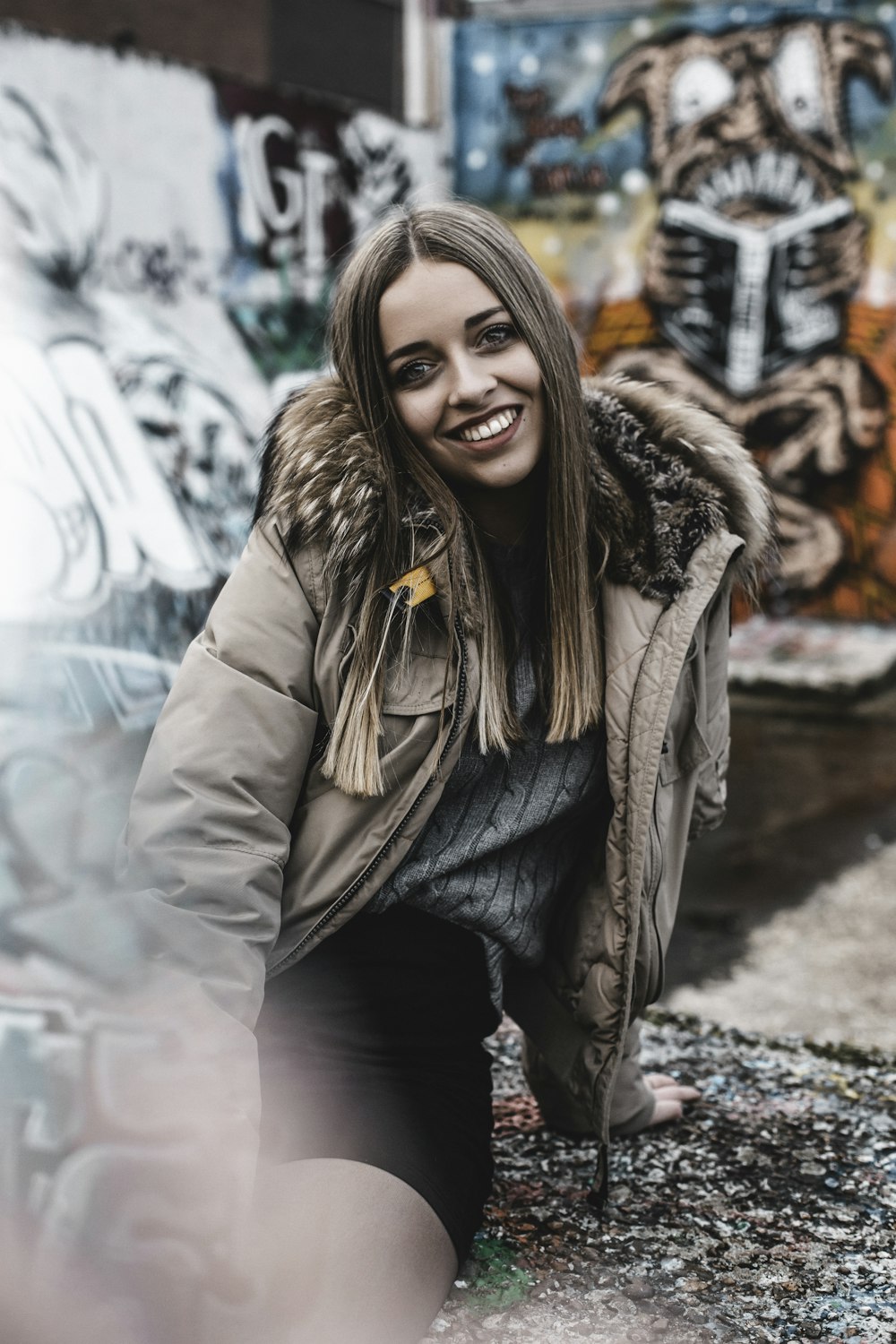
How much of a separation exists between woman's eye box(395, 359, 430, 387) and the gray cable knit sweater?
32cm

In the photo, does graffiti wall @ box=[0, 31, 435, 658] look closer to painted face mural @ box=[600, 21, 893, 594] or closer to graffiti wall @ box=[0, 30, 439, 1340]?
graffiti wall @ box=[0, 30, 439, 1340]

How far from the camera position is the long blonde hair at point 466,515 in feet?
6.35

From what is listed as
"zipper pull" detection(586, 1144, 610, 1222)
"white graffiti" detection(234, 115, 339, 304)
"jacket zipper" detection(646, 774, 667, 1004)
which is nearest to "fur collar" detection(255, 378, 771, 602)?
"jacket zipper" detection(646, 774, 667, 1004)

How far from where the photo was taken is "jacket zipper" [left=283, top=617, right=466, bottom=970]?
1964 millimetres

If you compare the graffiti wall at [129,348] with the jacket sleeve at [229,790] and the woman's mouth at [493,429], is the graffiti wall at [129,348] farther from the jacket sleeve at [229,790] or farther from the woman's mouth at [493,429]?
the woman's mouth at [493,429]

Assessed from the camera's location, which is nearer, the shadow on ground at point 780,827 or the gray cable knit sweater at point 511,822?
the gray cable knit sweater at point 511,822

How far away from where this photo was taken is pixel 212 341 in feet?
24.5

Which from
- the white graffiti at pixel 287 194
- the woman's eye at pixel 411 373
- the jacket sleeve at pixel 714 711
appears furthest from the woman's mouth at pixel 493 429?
the white graffiti at pixel 287 194

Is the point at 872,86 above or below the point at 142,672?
above

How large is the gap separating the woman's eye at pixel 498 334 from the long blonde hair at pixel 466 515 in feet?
0.06

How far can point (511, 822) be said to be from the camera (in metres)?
2.12

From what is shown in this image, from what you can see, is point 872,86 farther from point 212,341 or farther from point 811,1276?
point 811,1276

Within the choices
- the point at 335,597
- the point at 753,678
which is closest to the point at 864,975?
the point at 335,597

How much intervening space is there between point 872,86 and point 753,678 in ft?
15.1
